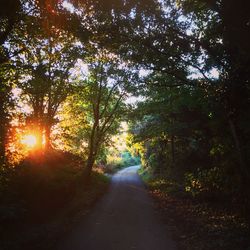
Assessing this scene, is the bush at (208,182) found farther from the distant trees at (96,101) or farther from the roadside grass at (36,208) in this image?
the distant trees at (96,101)

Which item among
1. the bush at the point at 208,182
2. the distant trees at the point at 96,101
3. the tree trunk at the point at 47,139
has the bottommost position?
the bush at the point at 208,182

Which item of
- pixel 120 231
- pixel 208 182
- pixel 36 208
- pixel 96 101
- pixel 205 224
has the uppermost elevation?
pixel 96 101

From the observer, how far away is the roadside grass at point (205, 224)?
375 inches

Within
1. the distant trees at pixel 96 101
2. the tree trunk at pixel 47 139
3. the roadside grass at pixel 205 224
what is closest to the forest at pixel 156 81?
the roadside grass at pixel 205 224

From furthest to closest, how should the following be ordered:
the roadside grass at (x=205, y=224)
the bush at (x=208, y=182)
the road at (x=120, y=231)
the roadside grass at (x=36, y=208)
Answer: the bush at (x=208, y=182)
the roadside grass at (x=36, y=208)
the road at (x=120, y=231)
the roadside grass at (x=205, y=224)

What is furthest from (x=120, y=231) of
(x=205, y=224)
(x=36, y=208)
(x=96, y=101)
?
(x=96, y=101)

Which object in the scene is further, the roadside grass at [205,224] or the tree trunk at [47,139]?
the tree trunk at [47,139]

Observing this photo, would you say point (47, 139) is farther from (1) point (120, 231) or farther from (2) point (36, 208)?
(1) point (120, 231)

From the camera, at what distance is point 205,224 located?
484 inches

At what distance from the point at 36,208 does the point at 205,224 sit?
22.7 ft

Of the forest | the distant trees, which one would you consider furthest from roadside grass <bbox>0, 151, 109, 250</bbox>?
the distant trees

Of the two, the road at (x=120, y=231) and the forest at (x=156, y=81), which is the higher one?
the forest at (x=156, y=81)

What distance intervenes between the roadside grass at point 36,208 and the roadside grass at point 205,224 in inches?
160

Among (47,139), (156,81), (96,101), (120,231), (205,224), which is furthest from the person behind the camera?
(96,101)
